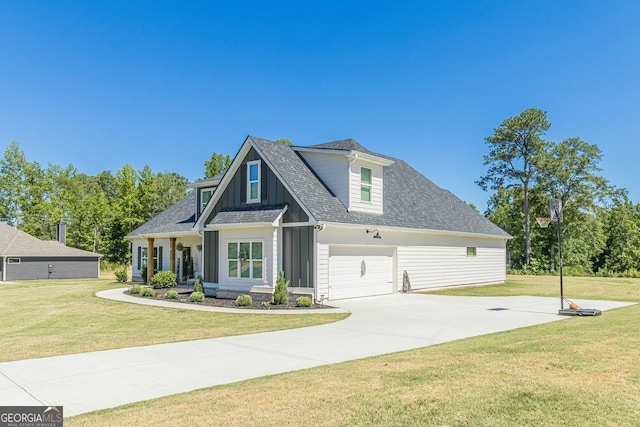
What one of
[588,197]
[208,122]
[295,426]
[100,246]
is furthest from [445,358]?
[100,246]

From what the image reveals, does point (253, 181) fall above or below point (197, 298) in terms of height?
above

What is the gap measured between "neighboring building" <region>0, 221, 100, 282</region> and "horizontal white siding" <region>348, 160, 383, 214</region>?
1172 inches

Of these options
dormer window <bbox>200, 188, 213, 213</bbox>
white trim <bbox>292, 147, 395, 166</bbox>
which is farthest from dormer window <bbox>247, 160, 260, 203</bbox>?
dormer window <bbox>200, 188, 213, 213</bbox>

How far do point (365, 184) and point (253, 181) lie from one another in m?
4.82

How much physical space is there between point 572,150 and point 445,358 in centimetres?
4470

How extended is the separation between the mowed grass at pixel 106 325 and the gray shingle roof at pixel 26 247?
22399 mm

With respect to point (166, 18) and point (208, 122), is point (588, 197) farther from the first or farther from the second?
point (166, 18)

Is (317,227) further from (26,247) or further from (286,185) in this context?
(26,247)

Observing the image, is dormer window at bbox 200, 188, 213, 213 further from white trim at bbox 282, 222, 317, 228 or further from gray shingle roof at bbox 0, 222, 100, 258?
gray shingle roof at bbox 0, 222, 100, 258

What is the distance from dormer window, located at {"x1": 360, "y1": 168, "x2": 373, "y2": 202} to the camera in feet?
65.0

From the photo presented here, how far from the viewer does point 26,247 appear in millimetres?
37594

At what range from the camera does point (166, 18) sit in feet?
69.1

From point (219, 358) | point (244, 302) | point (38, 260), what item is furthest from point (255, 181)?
point (38, 260)

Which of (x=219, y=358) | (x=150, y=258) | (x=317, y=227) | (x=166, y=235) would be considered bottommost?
(x=219, y=358)
